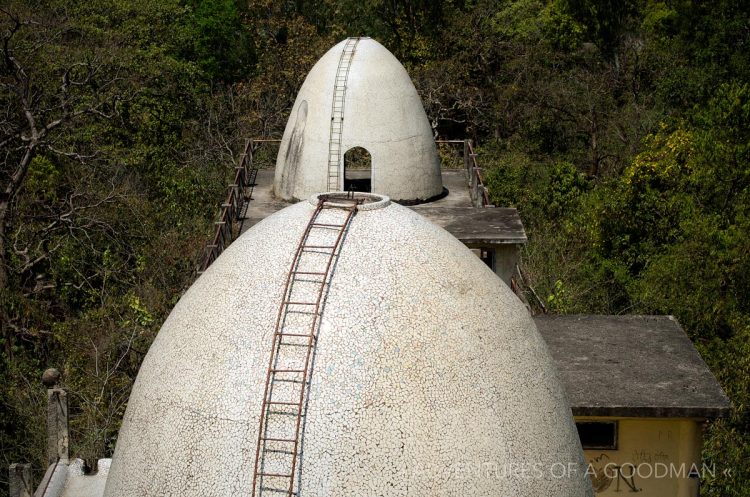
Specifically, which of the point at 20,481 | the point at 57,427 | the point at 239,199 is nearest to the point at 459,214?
the point at 239,199

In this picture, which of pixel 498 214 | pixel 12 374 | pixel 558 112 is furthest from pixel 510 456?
pixel 558 112

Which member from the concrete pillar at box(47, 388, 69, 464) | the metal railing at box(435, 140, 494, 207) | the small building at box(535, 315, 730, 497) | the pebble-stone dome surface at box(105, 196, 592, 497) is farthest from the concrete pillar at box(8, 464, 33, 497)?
the metal railing at box(435, 140, 494, 207)

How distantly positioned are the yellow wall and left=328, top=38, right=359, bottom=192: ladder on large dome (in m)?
10.0

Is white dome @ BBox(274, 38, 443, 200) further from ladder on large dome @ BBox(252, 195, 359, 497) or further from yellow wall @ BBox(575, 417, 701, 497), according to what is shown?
ladder on large dome @ BBox(252, 195, 359, 497)

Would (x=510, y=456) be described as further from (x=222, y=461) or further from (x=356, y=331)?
(x=222, y=461)

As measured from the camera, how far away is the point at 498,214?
79.7 ft

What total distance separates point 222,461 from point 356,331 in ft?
4.86

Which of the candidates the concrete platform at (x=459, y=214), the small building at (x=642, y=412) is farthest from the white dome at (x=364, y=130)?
the small building at (x=642, y=412)

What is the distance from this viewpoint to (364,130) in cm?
2472

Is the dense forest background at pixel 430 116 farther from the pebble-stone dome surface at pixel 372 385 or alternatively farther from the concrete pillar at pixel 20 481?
the pebble-stone dome surface at pixel 372 385

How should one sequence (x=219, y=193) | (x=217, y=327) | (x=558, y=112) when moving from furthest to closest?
(x=558, y=112), (x=219, y=193), (x=217, y=327)

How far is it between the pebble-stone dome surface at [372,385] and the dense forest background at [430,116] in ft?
44.3

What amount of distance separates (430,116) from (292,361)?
115 ft

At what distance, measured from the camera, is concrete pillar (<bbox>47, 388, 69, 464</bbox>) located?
14.0 metres
